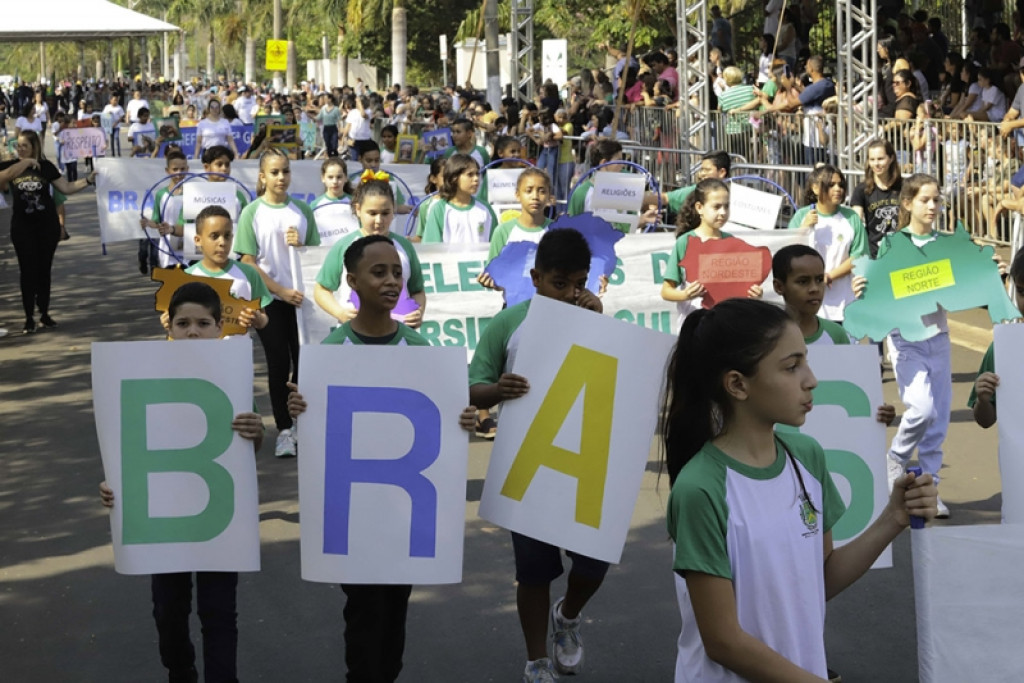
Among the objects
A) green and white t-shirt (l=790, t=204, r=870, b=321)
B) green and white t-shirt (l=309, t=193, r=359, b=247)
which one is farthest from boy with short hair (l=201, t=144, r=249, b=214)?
green and white t-shirt (l=790, t=204, r=870, b=321)

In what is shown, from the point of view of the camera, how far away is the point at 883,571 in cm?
692

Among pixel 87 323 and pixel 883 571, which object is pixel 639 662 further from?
pixel 87 323

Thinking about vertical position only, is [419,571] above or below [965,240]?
below

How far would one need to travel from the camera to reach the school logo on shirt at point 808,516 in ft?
10.5

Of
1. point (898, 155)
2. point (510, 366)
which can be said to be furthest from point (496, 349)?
point (898, 155)

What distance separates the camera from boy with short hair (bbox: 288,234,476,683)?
497 cm

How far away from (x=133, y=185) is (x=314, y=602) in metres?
9.84

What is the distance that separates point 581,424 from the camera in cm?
479

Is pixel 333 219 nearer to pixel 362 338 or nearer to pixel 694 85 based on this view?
pixel 362 338

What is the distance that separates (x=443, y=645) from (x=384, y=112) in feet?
121

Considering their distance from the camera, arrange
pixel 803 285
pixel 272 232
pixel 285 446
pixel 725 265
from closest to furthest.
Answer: pixel 803 285 → pixel 725 265 → pixel 285 446 → pixel 272 232

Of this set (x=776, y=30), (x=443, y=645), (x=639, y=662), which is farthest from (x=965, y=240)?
(x=776, y=30)

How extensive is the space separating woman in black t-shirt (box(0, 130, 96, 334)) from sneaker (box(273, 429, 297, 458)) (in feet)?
19.0

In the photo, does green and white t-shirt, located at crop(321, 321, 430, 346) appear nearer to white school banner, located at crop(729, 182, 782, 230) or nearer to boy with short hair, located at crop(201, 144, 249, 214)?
white school banner, located at crop(729, 182, 782, 230)
